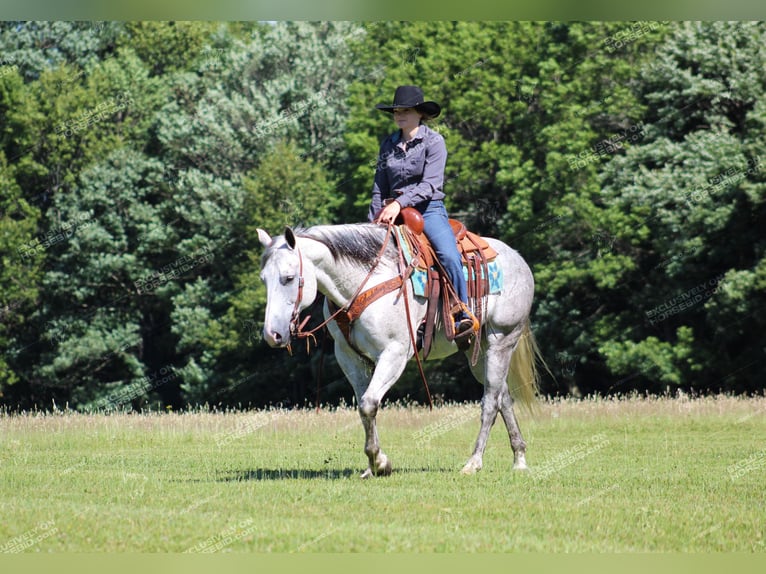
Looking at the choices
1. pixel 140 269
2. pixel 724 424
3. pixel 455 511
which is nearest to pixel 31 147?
pixel 140 269

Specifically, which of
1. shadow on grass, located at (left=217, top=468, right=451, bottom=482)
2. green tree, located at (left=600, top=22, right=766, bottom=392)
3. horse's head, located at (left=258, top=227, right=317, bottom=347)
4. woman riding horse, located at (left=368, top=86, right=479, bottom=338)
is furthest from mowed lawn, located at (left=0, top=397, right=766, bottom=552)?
green tree, located at (left=600, top=22, right=766, bottom=392)

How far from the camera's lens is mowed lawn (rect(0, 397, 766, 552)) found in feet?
25.5

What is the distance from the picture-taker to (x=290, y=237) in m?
10.2

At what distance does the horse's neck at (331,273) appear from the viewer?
10711 millimetres

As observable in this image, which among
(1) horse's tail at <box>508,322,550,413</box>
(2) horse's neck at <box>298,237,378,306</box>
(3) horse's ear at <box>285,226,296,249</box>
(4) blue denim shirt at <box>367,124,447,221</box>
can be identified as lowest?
(1) horse's tail at <box>508,322,550,413</box>

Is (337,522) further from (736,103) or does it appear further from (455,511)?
(736,103)

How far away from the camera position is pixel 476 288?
1247cm

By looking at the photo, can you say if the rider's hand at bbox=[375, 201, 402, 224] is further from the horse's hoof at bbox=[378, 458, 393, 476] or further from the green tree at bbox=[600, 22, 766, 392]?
the green tree at bbox=[600, 22, 766, 392]

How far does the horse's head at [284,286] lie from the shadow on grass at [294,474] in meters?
2.06

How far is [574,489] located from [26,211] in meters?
37.4

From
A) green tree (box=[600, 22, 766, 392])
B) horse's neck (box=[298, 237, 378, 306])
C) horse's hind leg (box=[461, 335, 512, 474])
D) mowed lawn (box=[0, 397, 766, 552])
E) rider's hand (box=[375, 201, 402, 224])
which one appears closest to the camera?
mowed lawn (box=[0, 397, 766, 552])

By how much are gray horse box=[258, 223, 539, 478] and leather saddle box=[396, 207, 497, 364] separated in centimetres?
16

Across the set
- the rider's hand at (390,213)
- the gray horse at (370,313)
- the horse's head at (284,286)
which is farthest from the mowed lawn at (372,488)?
the rider's hand at (390,213)

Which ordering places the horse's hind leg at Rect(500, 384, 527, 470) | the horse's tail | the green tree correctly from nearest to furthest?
1. the horse's hind leg at Rect(500, 384, 527, 470)
2. the horse's tail
3. the green tree
